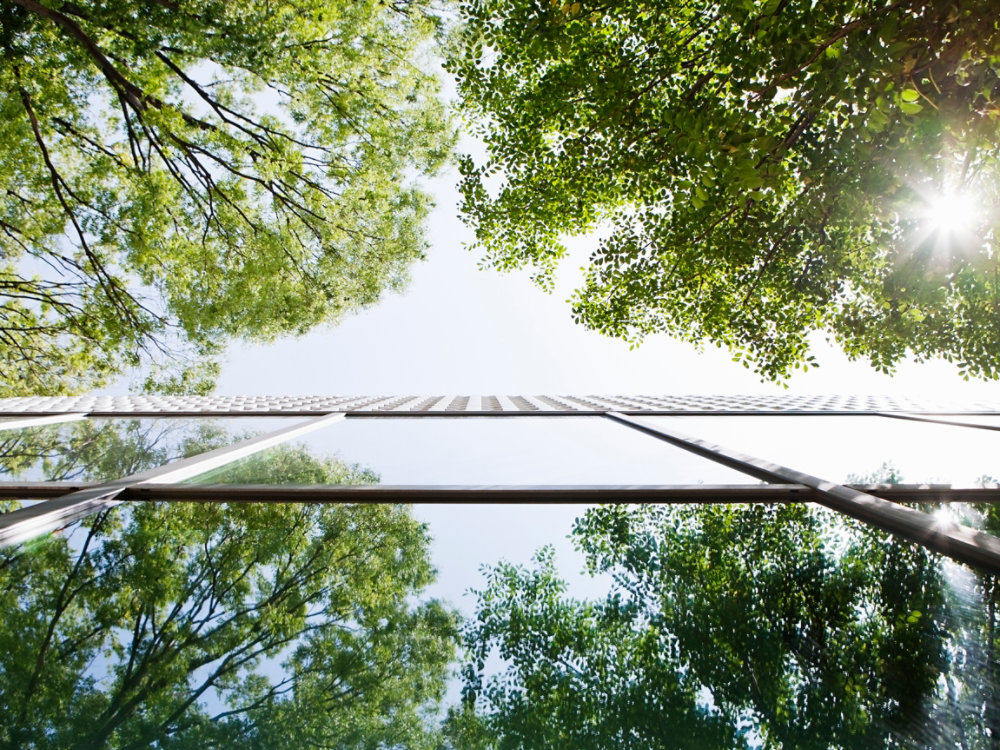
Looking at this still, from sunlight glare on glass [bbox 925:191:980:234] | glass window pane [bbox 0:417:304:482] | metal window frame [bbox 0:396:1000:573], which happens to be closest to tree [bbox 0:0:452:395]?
glass window pane [bbox 0:417:304:482]

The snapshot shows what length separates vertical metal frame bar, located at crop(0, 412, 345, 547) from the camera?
2.01 m

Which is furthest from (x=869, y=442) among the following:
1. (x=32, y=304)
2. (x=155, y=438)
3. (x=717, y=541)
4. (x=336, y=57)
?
(x=32, y=304)

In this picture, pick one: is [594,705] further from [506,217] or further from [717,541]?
[506,217]

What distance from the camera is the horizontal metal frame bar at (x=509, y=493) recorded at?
2.54 meters

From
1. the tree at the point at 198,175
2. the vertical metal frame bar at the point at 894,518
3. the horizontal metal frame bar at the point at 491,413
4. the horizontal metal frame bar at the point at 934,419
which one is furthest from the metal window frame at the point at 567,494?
the tree at the point at 198,175

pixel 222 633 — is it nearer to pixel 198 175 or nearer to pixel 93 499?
pixel 93 499

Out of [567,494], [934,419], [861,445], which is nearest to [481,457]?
[567,494]

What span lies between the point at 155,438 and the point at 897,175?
8.22m

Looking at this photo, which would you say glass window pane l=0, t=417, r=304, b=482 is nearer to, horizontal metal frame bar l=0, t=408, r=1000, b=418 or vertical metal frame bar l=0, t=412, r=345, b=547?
vertical metal frame bar l=0, t=412, r=345, b=547

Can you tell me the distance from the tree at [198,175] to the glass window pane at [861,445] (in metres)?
8.66

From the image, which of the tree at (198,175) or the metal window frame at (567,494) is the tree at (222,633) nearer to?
the metal window frame at (567,494)

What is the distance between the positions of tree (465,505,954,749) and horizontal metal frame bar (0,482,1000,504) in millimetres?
180

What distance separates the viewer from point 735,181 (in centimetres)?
429

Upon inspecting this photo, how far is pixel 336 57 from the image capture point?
10.1 m
